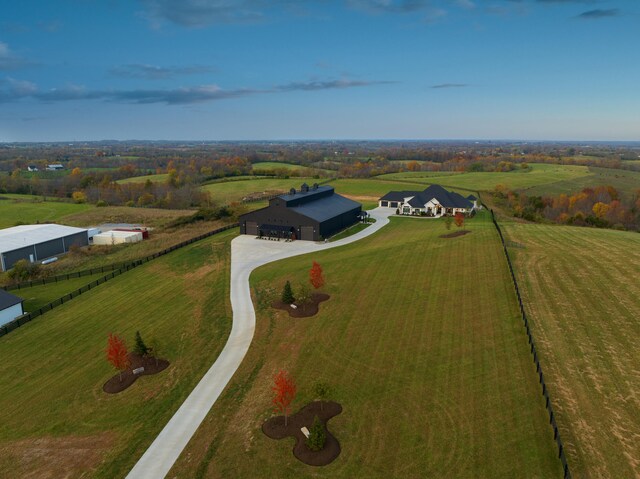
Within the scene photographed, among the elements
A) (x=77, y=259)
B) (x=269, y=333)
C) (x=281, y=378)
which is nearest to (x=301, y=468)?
(x=281, y=378)

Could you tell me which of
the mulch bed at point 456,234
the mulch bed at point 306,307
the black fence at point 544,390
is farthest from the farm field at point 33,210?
the black fence at point 544,390

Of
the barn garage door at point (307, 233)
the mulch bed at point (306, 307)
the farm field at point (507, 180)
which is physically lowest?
the mulch bed at point (306, 307)

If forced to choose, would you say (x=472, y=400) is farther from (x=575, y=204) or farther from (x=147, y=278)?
(x=575, y=204)

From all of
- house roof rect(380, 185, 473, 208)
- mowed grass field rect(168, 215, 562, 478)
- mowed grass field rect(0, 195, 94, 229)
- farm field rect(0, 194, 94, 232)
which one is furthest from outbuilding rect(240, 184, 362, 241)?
mowed grass field rect(0, 195, 94, 229)

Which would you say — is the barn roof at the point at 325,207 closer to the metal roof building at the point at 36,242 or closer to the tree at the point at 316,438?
the metal roof building at the point at 36,242

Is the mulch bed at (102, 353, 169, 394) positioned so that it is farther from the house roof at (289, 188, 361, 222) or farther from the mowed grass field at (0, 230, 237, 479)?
the house roof at (289, 188, 361, 222)

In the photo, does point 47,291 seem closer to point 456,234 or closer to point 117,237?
point 117,237
